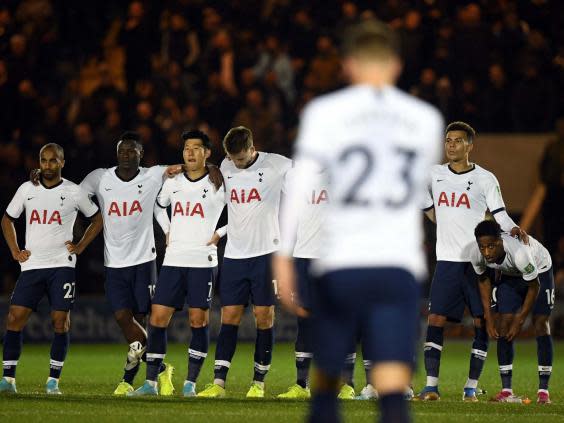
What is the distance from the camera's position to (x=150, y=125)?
1745 cm

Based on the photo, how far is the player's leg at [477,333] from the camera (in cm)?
1106

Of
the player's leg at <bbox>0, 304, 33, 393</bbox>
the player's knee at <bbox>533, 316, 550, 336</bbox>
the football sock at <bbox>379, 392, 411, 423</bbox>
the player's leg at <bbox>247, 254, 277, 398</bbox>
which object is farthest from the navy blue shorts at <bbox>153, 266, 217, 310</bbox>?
the football sock at <bbox>379, 392, 411, 423</bbox>

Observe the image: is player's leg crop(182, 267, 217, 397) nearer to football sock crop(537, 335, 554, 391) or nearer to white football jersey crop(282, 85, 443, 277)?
→ football sock crop(537, 335, 554, 391)

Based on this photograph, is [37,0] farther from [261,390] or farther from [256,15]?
[261,390]

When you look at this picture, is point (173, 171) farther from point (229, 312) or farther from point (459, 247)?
point (459, 247)

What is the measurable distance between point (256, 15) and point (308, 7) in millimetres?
813

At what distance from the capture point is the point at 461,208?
36.5ft

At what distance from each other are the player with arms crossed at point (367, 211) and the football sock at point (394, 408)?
1.8 inches

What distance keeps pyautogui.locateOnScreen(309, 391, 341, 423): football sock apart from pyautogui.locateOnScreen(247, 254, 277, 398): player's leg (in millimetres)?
5675

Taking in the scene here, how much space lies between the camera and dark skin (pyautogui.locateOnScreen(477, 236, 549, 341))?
10547 mm

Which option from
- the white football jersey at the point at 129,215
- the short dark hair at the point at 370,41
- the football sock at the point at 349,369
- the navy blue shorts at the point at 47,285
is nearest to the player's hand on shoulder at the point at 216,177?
the white football jersey at the point at 129,215

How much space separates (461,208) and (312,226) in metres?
1.30

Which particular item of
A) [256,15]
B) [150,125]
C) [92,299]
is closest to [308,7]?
[256,15]

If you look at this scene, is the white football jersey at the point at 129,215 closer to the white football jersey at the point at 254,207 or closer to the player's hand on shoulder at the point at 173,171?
the player's hand on shoulder at the point at 173,171
